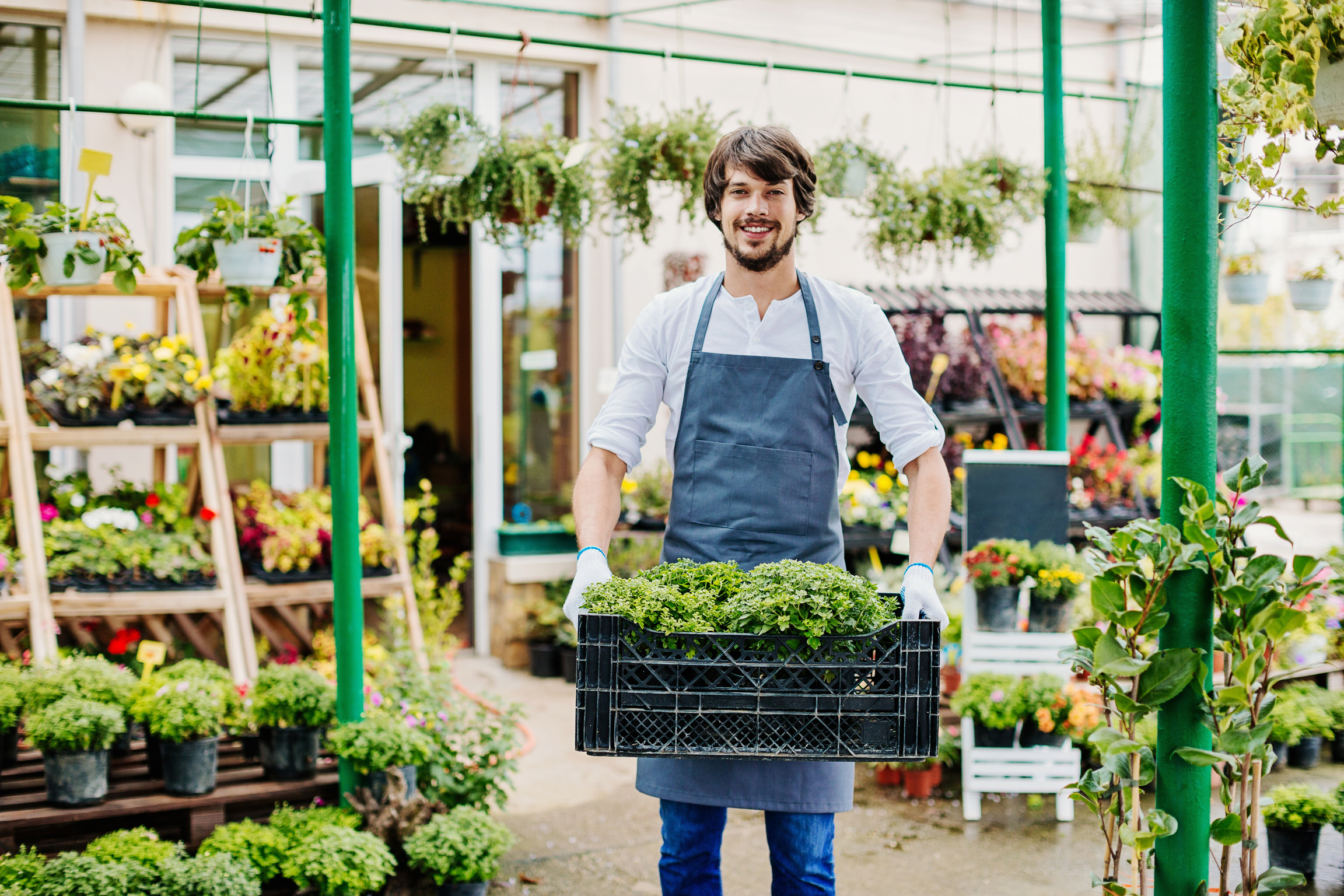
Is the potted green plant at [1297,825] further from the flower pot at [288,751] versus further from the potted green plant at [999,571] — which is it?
the flower pot at [288,751]

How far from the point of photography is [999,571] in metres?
4.34

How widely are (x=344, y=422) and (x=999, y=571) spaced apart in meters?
2.34

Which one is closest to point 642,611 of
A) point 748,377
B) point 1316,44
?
point 748,377

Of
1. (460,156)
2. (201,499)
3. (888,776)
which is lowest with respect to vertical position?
(888,776)

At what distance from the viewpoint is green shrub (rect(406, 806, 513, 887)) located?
11.0ft

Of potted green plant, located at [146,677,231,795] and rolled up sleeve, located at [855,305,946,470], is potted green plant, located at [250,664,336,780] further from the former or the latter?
rolled up sleeve, located at [855,305,946,470]

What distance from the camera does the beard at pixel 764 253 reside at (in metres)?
2.32

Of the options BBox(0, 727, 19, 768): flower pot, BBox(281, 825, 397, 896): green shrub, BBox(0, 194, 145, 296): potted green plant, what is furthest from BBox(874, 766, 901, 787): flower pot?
BBox(0, 194, 145, 296): potted green plant

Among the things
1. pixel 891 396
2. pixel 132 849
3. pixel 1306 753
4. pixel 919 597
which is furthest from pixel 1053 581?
pixel 132 849

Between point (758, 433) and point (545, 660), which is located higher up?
point (758, 433)

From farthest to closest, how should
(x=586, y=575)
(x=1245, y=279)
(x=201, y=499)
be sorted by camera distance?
(x=1245, y=279) → (x=201, y=499) → (x=586, y=575)

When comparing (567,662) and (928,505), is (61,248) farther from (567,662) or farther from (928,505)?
(567,662)

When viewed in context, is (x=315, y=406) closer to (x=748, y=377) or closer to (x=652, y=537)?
(x=652, y=537)

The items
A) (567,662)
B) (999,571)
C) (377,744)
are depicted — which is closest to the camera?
(377,744)
